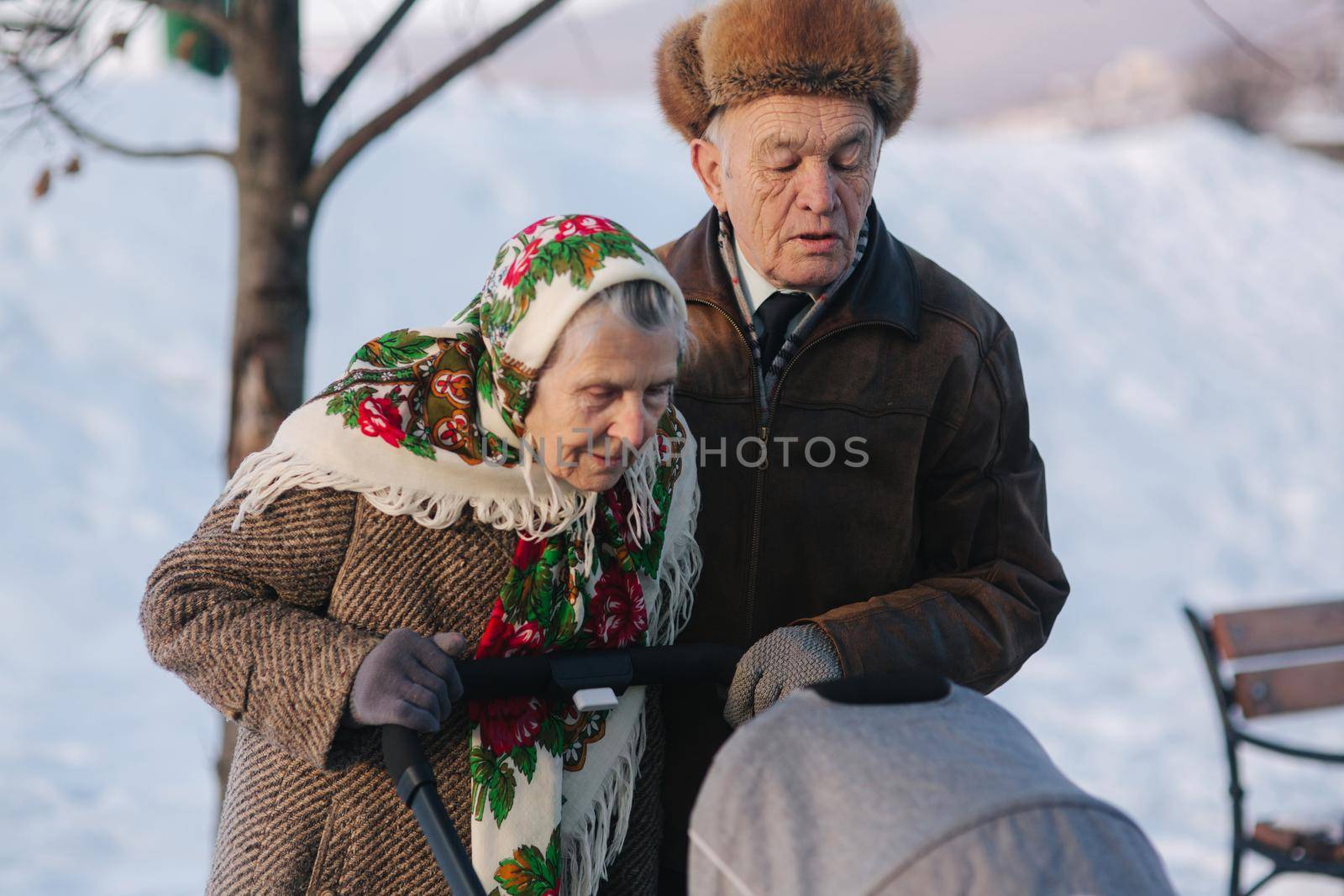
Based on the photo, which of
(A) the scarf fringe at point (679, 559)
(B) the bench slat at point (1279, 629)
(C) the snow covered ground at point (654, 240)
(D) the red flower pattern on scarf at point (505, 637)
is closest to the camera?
(D) the red flower pattern on scarf at point (505, 637)

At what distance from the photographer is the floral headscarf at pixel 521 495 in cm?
171

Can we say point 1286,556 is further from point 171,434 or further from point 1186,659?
point 171,434

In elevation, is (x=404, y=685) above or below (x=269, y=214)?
below

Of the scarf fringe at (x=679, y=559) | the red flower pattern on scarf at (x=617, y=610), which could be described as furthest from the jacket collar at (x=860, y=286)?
the red flower pattern on scarf at (x=617, y=610)

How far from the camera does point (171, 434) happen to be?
7340 mm

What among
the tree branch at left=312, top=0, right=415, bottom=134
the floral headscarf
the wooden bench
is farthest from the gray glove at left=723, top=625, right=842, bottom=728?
the wooden bench

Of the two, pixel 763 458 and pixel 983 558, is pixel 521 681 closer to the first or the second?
pixel 763 458

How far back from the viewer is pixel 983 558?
2234 mm

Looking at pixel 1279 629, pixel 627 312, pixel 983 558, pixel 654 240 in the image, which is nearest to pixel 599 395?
pixel 627 312

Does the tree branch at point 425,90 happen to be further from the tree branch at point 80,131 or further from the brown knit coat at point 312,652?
the brown knit coat at point 312,652

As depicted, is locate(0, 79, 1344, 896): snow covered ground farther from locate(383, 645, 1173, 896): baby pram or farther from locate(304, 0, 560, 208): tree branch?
locate(383, 645, 1173, 896): baby pram

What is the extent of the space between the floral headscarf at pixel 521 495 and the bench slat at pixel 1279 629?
266 centimetres

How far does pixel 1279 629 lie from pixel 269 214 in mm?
3131

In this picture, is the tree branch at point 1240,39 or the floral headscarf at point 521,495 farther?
the tree branch at point 1240,39
